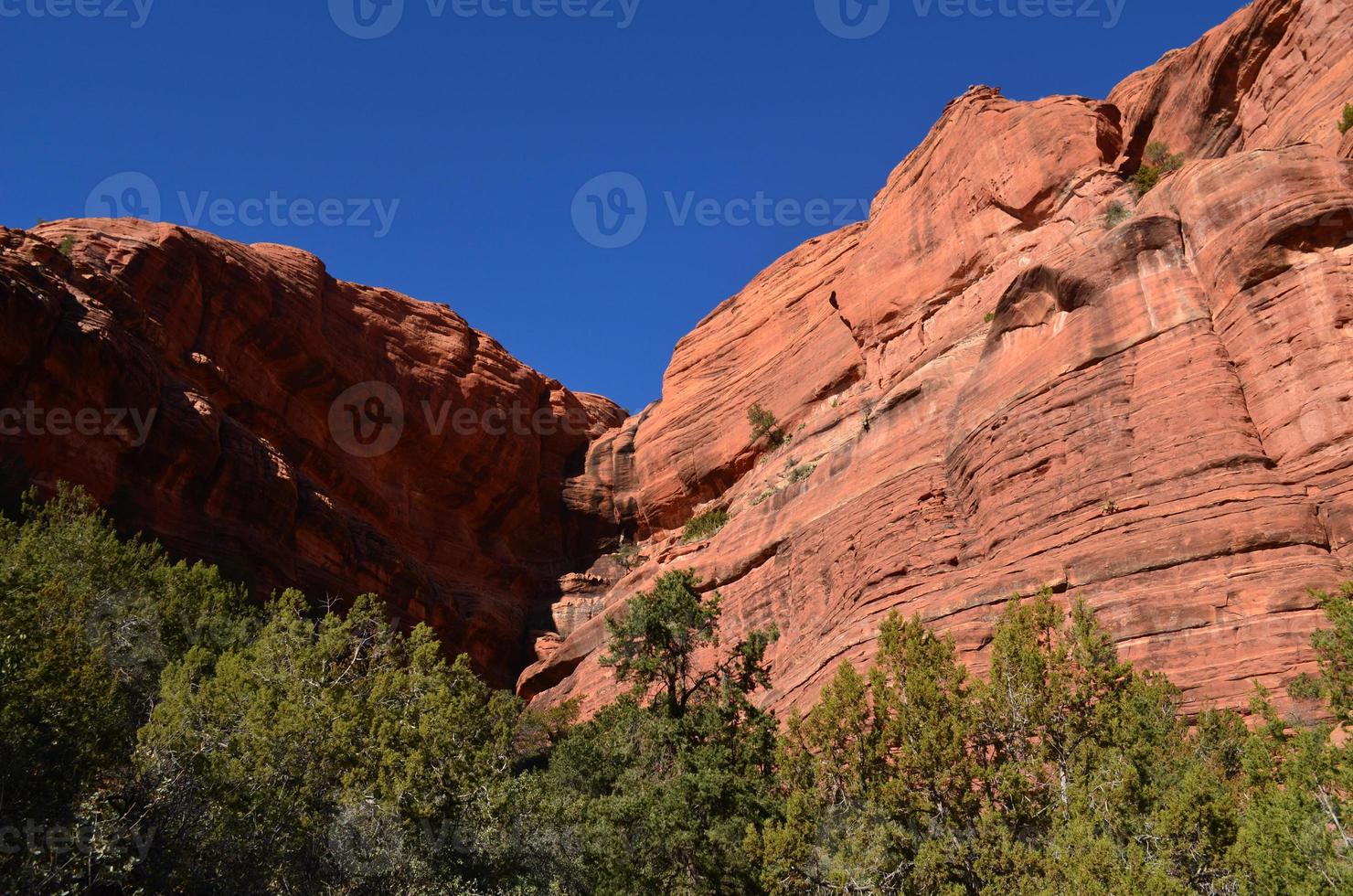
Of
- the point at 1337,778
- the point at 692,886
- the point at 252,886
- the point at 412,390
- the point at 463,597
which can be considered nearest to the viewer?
the point at 1337,778

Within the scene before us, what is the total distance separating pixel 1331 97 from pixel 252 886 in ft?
104

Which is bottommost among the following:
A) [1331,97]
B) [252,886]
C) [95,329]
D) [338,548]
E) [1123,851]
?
[252,886]

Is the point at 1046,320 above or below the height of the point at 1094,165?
below

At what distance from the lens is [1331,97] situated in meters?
27.7

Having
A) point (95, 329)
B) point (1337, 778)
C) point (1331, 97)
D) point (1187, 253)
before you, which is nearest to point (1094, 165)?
point (1331, 97)

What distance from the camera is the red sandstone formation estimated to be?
22438 millimetres

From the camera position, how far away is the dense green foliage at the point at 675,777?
14453 millimetres

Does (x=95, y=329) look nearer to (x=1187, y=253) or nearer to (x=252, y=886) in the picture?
(x=252, y=886)

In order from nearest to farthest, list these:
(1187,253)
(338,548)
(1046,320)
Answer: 1. (1187,253)
2. (1046,320)
3. (338,548)

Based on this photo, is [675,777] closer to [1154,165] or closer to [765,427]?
[1154,165]
